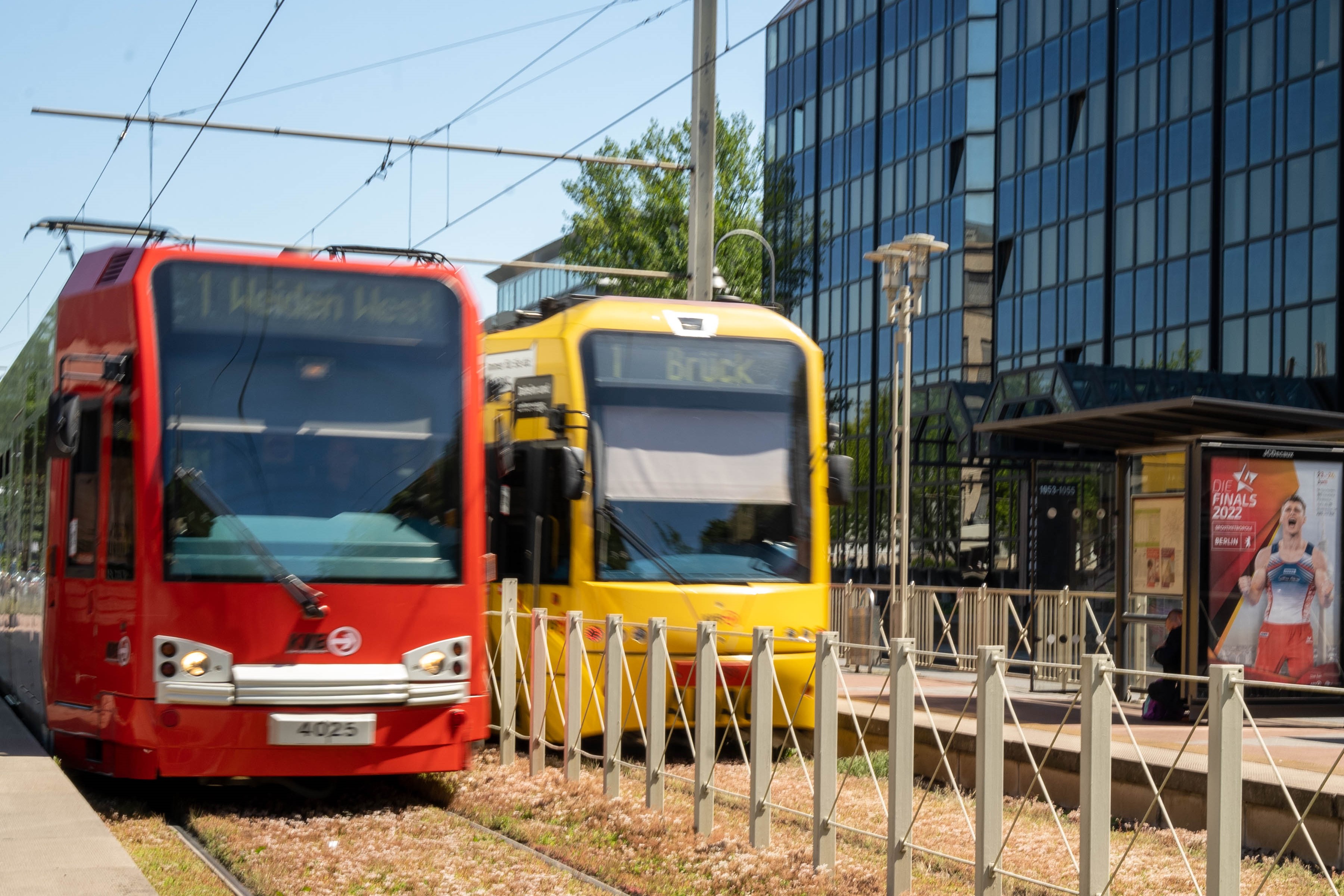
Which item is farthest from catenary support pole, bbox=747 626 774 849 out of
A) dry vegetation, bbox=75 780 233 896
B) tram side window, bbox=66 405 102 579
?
tram side window, bbox=66 405 102 579

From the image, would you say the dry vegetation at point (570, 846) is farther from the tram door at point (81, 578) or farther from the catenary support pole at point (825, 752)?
the tram door at point (81, 578)

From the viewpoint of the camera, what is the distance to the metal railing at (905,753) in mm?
6066

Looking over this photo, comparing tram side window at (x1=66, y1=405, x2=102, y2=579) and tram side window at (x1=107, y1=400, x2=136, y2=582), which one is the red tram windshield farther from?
tram side window at (x1=66, y1=405, x2=102, y2=579)

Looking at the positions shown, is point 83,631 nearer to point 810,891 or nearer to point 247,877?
point 247,877

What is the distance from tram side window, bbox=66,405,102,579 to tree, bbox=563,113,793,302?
89.9 feet

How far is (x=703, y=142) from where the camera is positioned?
17.2 meters

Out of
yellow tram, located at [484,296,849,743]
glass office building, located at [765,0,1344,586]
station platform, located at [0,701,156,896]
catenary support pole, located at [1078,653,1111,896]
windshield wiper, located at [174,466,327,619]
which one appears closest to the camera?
station platform, located at [0,701,156,896]

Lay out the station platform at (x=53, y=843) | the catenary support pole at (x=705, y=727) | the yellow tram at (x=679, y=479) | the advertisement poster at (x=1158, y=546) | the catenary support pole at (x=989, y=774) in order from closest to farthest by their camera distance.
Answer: the station platform at (x=53, y=843)
the catenary support pole at (x=989, y=774)
the catenary support pole at (x=705, y=727)
the yellow tram at (x=679, y=479)
the advertisement poster at (x=1158, y=546)

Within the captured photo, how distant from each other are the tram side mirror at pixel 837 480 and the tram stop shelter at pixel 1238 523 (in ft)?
7.00

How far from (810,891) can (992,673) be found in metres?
1.44

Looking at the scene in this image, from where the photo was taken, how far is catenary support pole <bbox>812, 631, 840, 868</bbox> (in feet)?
25.4

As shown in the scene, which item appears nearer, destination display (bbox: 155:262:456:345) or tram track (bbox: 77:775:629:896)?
tram track (bbox: 77:775:629:896)

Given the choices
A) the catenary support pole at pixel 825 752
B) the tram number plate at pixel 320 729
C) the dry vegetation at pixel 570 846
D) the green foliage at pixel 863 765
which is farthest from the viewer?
the green foliage at pixel 863 765

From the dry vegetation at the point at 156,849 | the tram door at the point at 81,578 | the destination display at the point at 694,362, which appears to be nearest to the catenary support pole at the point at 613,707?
the destination display at the point at 694,362
